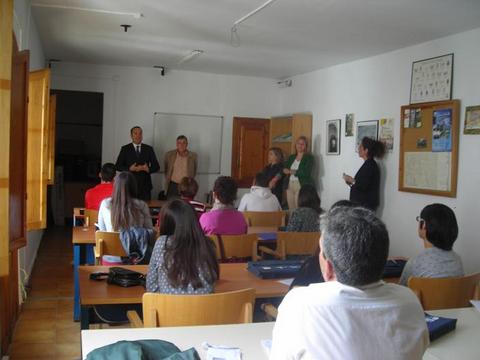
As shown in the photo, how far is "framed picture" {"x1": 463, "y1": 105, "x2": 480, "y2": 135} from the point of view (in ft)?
16.7

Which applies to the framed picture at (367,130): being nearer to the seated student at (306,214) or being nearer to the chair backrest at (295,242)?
the seated student at (306,214)

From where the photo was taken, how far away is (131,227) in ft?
12.9

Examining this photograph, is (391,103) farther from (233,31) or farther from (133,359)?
(133,359)

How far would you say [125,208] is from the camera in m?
3.96

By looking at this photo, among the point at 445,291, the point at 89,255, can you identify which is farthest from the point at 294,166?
the point at 445,291

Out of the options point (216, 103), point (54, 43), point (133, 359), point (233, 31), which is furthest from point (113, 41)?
point (133, 359)

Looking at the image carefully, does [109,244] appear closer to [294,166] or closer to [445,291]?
[445,291]

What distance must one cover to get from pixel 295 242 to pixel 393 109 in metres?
3.07

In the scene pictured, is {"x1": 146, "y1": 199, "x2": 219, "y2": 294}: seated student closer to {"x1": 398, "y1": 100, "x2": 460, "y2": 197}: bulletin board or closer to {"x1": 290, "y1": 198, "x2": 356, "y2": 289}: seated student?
{"x1": 290, "y1": 198, "x2": 356, "y2": 289}: seated student

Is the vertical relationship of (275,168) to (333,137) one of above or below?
below

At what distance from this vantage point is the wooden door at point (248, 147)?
31.5 ft

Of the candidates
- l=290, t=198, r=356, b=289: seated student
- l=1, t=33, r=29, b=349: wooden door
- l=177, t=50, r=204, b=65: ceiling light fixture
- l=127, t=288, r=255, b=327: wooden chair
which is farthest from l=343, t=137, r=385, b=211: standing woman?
l=127, t=288, r=255, b=327: wooden chair

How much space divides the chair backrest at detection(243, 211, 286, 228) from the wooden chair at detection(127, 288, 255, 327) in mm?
2967

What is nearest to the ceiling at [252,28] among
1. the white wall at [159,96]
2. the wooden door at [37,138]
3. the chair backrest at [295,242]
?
the white wall at [159,96]
